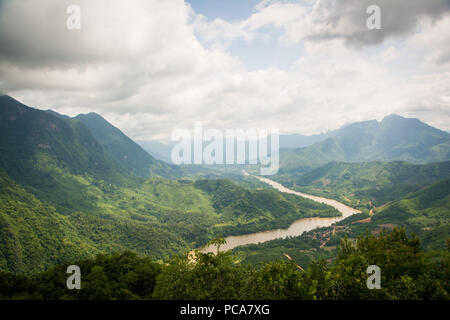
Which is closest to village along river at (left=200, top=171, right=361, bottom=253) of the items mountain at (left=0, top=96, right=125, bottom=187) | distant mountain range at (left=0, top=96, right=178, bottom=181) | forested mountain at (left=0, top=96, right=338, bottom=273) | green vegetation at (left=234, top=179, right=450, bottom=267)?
forested mountain at (left=0, top=96, right=338, bottom=273)

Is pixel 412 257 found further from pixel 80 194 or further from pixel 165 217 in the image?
pixel 80 194

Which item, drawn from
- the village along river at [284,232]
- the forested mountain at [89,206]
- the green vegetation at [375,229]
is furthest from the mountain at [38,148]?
the green vegetation at [375,229]

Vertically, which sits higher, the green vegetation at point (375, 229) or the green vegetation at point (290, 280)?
the green vegetation at point (290, 280)

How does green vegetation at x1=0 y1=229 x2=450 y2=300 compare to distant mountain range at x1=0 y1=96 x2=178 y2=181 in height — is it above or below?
below

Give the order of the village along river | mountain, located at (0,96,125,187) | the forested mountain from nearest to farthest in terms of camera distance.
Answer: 1. the forested mountain
2. the village along river
3. mountain, located at (0,96,125,187)

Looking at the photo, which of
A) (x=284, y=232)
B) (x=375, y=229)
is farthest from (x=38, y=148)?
(x=375, y=229)

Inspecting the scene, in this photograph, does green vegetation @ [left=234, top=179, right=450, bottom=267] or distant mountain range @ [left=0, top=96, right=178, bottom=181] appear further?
distant mountain range @ [left=0, top=96, right=178, bottom=181]

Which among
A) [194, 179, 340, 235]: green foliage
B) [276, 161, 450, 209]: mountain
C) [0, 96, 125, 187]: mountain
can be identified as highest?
[0, 96, 125, 187]: mountain

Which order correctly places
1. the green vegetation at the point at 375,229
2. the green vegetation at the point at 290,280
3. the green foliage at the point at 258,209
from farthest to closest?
the green foliage at the point at 258,209 → the green vegetation at the point at 375,229 → the green vegetation at the point at 290,280

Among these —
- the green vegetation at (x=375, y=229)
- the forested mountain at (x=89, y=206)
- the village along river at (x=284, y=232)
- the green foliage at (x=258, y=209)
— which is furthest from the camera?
the green foliage at (x=258, y=209)

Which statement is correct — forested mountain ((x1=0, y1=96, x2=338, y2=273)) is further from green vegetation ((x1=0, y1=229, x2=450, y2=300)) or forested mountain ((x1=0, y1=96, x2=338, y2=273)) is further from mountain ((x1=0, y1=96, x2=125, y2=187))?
green vegetation ((x1=0, y1=229, x2=450, y2=300))

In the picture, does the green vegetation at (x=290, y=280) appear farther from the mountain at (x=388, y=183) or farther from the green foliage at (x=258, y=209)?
the mountain at (x=388, y=183)
